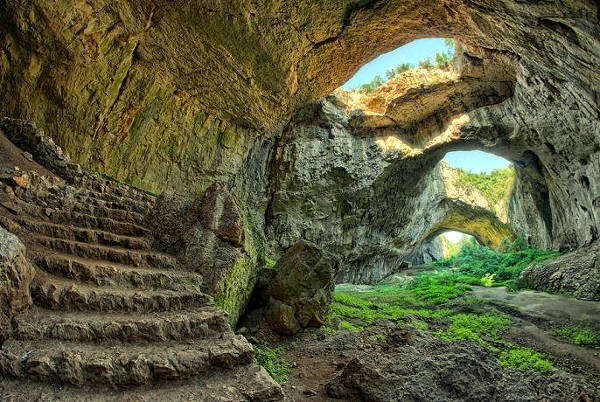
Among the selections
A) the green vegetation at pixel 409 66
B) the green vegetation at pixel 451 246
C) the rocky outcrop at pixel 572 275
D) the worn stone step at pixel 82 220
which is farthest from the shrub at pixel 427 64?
the green vegetation at pixel 451 246

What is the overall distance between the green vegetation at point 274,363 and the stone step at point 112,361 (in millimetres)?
1132

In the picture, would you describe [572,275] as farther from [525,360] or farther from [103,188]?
[103,188]

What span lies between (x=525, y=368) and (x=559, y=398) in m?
1.48

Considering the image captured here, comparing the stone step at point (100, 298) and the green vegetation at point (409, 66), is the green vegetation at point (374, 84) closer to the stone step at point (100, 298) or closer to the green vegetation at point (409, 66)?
the green vegetation at point (409, 66)

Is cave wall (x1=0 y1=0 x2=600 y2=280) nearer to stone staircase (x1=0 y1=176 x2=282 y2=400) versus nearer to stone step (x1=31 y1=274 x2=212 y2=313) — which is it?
stone staircase (x1=0 y1=176 x2=282 y2=400)

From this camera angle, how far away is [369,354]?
19.2 ft

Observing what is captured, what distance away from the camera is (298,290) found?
7.21 metres

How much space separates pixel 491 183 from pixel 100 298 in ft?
89.2

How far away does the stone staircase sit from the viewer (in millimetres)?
3094

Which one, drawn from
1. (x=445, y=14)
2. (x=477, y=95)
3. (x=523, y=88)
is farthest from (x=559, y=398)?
(x=477, y=95)

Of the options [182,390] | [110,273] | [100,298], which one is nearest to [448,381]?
[182,390]

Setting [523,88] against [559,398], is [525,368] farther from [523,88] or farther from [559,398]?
[523,88]

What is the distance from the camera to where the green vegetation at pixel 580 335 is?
7.03 metres

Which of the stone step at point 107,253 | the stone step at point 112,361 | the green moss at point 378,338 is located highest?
the stone step at point 107,253
